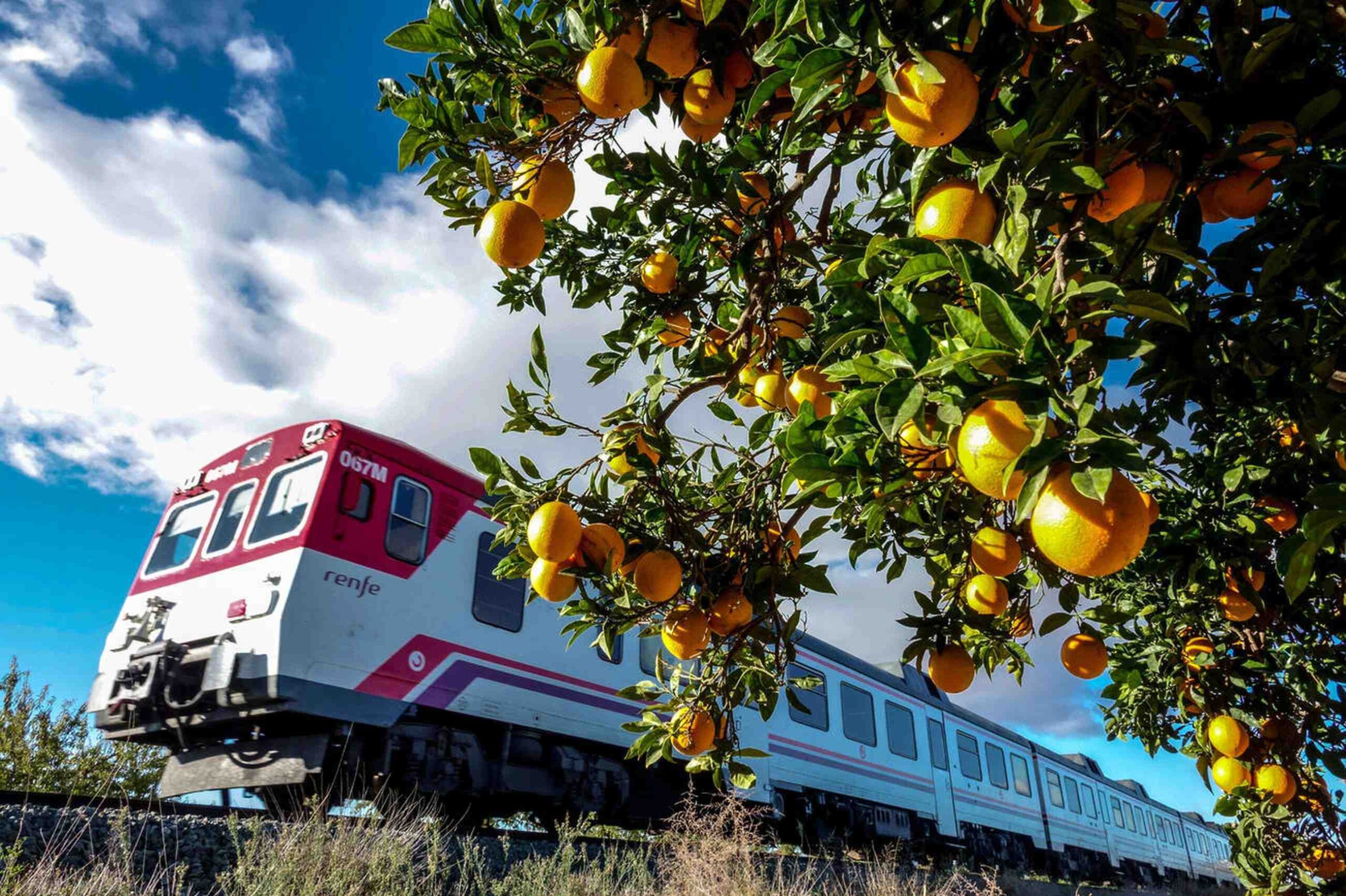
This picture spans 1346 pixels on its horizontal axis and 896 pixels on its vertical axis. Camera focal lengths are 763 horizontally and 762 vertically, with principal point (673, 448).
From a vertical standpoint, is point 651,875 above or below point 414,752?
below

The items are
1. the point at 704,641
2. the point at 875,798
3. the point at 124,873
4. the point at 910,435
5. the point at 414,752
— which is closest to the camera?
the point at 910,435

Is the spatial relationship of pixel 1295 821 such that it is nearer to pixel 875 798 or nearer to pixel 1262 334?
pixel 1262 334

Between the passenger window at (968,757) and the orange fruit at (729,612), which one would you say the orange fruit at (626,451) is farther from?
the passenger window at (968,757)

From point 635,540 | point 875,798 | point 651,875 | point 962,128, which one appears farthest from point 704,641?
point 875,798

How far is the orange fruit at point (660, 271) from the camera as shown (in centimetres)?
201

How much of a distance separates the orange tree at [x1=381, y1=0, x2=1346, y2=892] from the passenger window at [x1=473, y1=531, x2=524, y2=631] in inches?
171

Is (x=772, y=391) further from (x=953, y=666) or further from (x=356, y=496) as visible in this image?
(x=356, y=496)

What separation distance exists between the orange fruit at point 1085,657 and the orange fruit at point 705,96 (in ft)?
5.39

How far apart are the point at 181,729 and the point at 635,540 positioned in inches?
199

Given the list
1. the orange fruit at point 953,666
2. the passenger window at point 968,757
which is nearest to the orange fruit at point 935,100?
the orange fruit at point 953,666

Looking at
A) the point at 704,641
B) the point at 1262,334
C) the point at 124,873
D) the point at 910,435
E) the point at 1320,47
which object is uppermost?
the point at 1320,47

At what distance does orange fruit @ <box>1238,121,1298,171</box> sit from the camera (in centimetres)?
120

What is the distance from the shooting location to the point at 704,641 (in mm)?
1842

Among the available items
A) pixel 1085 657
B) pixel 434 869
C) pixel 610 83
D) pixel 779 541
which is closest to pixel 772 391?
pixel 779 541
